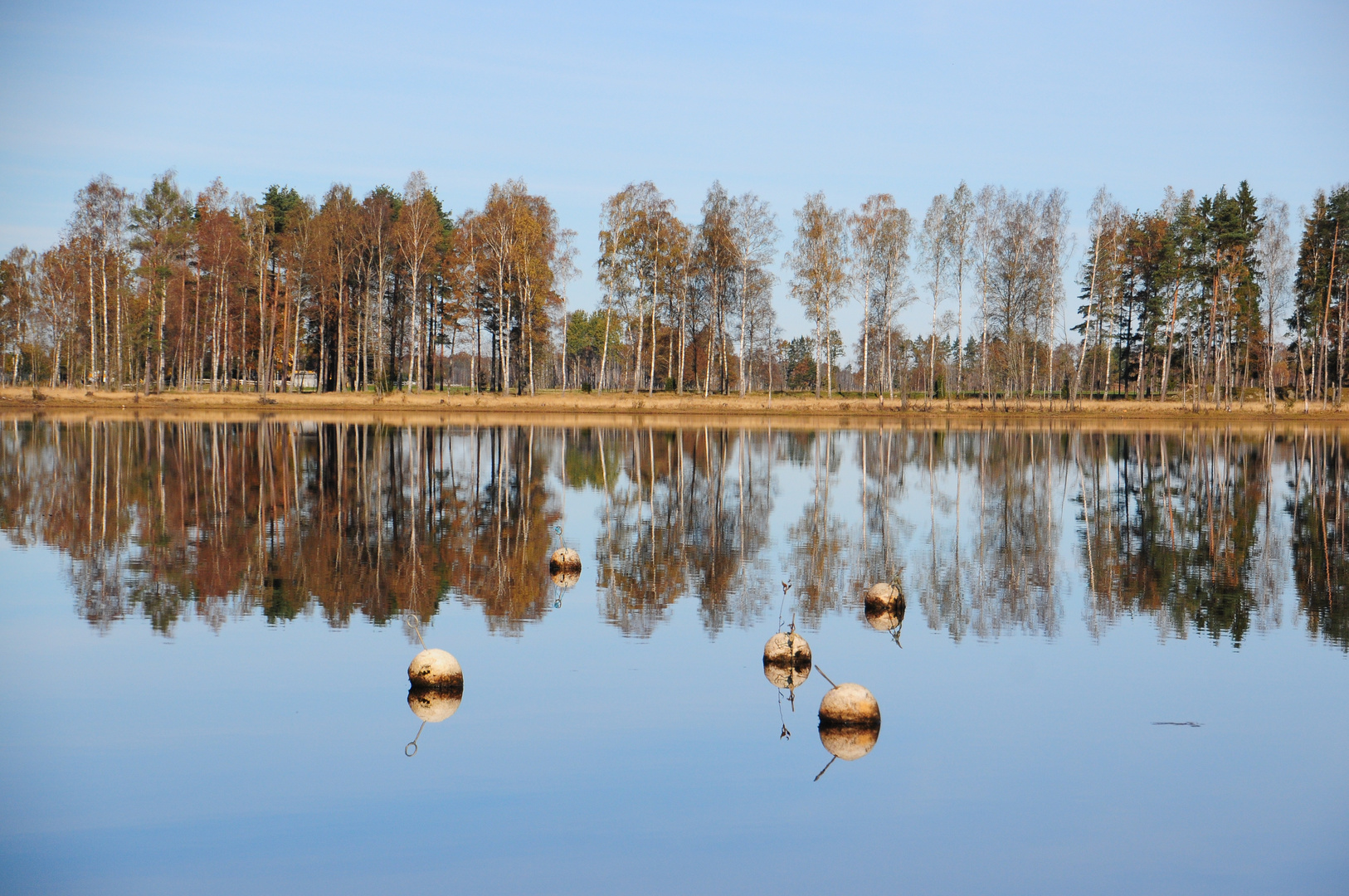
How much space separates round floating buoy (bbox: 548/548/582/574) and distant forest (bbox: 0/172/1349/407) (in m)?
51.6

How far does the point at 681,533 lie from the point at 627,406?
165 feet

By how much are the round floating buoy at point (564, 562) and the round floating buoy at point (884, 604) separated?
564cm

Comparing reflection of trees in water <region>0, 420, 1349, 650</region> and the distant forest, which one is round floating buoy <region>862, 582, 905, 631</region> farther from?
the distant forest

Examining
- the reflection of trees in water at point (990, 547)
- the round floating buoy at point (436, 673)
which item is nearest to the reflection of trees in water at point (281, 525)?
the round floating buoy at point (436, 673)

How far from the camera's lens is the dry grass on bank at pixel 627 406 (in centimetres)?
6956

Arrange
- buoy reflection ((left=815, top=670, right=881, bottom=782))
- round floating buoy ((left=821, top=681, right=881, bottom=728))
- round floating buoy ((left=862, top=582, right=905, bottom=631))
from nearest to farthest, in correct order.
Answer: buoy reflection ((left=815, top=670, right=881, bottom=782))
round floating buoy ((left=821, top=681, right=881, bottom=728))
round floating buoy ((left=862, top=582, right=905, bottom=631))

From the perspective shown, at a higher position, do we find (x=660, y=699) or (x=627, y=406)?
(x=627, y=406)

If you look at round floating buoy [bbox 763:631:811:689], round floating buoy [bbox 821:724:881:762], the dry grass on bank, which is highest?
the dry grass on bank

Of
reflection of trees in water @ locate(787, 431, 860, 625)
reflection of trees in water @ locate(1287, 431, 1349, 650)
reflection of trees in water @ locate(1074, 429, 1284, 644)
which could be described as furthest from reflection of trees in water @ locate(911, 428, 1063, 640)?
reflection of trees in water @ locate(1287, 431, 1349, 650)

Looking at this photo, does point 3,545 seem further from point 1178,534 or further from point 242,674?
point 1178,534

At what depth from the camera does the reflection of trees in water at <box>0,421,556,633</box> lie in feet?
54.5

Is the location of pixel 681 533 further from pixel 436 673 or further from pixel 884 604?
pixel 436 673

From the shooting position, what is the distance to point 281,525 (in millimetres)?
23438

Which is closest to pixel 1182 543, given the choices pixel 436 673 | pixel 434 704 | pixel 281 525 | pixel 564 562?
pixel 564 562
